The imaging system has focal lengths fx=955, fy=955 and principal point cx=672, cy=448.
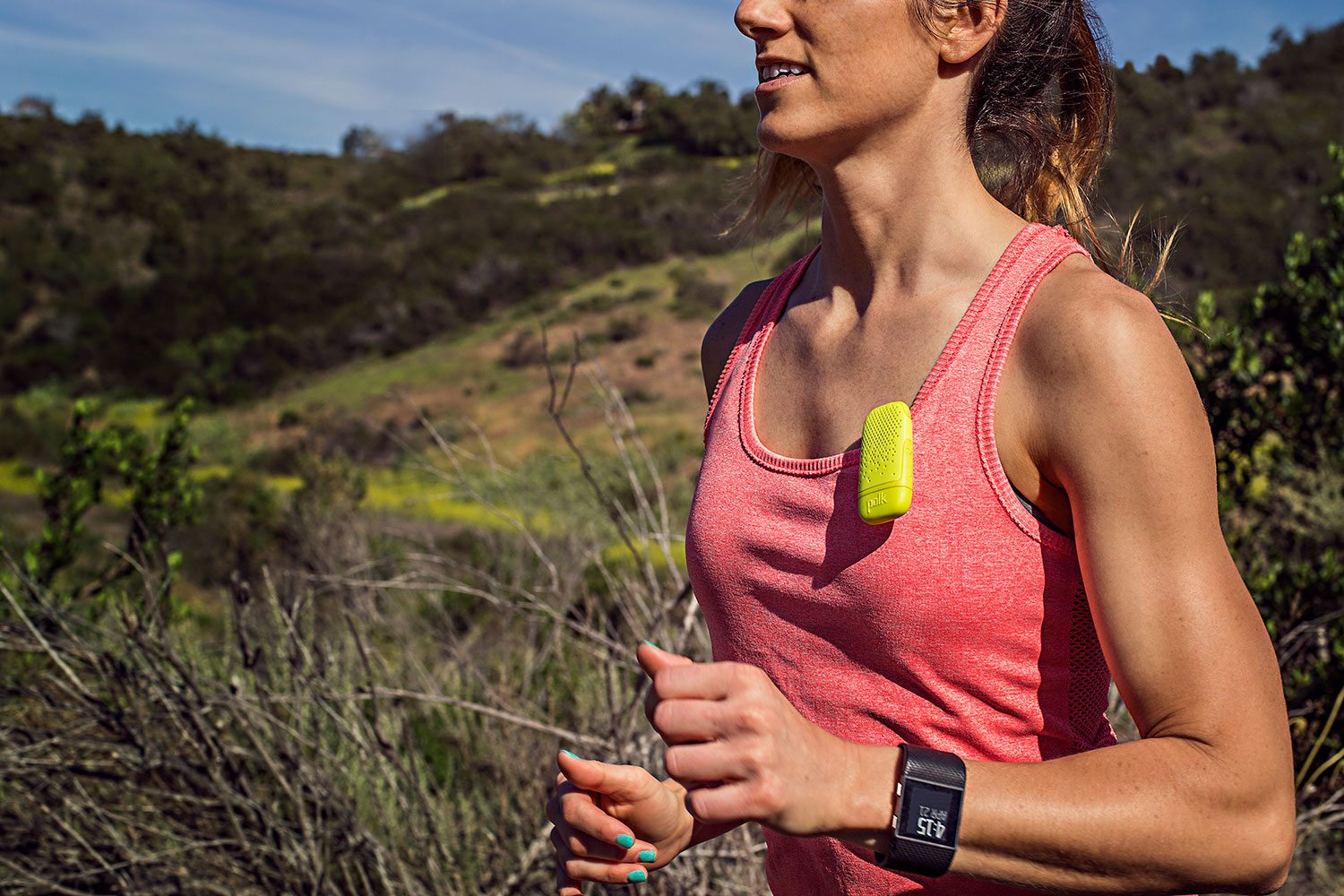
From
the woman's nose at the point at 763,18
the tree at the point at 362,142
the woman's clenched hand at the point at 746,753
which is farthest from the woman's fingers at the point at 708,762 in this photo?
the tree at the point at 362,142

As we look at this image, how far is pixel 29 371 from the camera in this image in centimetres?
2236

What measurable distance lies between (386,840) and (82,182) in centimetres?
3723

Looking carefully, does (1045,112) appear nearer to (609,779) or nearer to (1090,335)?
(1090,335)

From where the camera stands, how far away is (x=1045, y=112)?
3.69ft

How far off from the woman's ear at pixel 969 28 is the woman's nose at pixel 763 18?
0.56 ft

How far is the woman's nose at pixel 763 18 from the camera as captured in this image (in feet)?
3.32

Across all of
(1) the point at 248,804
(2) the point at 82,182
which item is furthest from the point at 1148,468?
(2) the point at 82,182

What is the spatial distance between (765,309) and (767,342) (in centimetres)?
8

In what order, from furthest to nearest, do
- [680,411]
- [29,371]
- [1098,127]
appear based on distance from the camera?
[29,371] < [680,411] < [1098,127]

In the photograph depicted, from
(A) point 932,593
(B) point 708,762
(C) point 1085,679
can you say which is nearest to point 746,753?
(B) point 708,762

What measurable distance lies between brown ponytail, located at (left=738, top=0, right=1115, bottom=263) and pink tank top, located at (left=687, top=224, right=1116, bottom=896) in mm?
210

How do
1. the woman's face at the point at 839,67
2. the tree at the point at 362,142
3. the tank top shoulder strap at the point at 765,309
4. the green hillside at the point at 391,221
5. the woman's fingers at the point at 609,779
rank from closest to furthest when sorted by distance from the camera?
the woman's fingers at the point at 609,779
the woman's face at the point at 839,67
the tank top shoulder strap at the point at 765,309
the green hillside at the point at 391,221
the tree at the point at 362,142

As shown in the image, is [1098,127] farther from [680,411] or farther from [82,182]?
[82,182]

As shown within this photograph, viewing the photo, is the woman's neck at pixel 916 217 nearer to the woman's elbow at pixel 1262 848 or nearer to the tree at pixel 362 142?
the woman's elbow at pixel 1262 848
